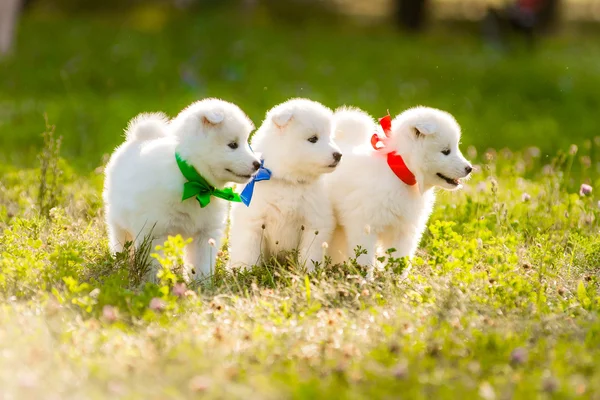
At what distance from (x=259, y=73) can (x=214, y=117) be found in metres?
9.91

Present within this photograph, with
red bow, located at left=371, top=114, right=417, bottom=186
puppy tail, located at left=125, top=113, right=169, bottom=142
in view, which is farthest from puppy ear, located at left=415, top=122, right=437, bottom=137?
puppy tail, located at left=125, top=113, right=169, bottom=142

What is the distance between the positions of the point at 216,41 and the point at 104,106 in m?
5.53

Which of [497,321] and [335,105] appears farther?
[335,105]

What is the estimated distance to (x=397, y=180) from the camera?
5.13m

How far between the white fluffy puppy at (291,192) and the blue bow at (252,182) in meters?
0.06

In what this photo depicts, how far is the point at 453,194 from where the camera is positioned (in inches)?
275

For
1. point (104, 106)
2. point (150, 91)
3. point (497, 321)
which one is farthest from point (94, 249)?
point (150, 91)

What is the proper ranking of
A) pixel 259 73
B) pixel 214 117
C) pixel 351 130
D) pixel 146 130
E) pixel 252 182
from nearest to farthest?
pixel 214 117, pixel 252 182, pixel 146 130, pixel 351 130, pixel 259 73

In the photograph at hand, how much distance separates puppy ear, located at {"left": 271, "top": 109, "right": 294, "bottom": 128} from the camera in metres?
5.02

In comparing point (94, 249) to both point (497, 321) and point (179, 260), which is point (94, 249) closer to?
point (179, 260)

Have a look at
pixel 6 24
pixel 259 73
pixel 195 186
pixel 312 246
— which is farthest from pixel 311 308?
pixel 6 24

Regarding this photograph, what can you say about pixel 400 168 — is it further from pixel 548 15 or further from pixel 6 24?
pixel 548 15

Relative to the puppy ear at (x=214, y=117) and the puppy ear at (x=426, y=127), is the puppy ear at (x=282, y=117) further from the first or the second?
the puppy ear at (x=426, y=127)

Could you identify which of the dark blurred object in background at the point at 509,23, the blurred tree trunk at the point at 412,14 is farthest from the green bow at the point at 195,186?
the blurred tree trunk at the point at 412,14
